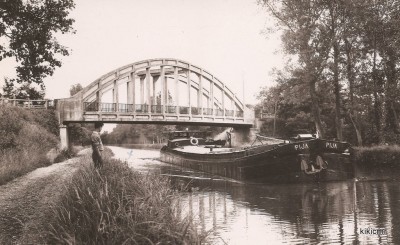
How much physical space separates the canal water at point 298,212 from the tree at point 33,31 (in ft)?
17.2

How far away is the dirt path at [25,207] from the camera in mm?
5958

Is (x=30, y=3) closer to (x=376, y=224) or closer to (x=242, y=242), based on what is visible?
(x=242, y=242)

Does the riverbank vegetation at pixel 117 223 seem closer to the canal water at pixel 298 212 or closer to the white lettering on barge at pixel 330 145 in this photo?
the canal water at pixel 298 212

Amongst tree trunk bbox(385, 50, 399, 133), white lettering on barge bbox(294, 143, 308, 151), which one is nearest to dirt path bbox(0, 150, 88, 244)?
white lettering on barge bbox(294, 143, 308, 151)

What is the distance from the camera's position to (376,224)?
8.12 metres

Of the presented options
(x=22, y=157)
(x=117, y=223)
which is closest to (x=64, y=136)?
(x=22, y=157)

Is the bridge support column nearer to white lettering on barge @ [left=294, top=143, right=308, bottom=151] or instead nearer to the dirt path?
the dirt path

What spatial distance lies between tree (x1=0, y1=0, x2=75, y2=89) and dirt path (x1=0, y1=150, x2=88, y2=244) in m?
3.35

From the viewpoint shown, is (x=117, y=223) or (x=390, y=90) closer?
(x=117, y=223)

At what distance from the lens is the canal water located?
7.31 m

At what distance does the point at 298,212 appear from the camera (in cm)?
983

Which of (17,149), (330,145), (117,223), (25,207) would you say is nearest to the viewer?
(117,223)

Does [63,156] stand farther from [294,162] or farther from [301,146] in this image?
[301,146]

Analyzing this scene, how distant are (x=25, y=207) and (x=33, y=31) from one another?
5892 millimetres
